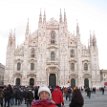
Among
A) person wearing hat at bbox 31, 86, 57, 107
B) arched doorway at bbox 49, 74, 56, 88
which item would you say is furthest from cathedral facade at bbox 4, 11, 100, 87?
person wearing hat at bbox 31, 86, 57, 107

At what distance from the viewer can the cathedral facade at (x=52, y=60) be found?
48.2m

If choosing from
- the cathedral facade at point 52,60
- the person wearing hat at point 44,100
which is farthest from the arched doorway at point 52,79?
the person wearing hat at point 44,100

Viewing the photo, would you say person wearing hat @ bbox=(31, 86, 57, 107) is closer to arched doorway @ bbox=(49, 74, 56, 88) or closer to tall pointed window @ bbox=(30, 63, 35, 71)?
tall pointed window @ bbox=(30, 63, 35, 71)

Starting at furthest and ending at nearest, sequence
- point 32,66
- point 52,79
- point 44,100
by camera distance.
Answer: point 52,79 → point 32,66 → point 44,100

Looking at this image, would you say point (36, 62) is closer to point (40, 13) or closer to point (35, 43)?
point (35, 43)

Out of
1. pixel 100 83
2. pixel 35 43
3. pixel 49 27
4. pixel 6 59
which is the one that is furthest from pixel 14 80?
pixel 100 83

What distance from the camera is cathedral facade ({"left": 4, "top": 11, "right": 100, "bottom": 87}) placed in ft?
158

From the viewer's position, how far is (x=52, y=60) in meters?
49.3

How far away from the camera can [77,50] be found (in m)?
49.1

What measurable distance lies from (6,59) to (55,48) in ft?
32.5

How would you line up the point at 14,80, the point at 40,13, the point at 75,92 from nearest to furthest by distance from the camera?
the point at 75,92 < the point at 14,80 < the point at 40,13

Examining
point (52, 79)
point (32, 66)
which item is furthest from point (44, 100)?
point (52, 79)

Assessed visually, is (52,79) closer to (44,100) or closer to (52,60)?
(52,60)

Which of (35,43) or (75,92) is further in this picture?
(35,43)
